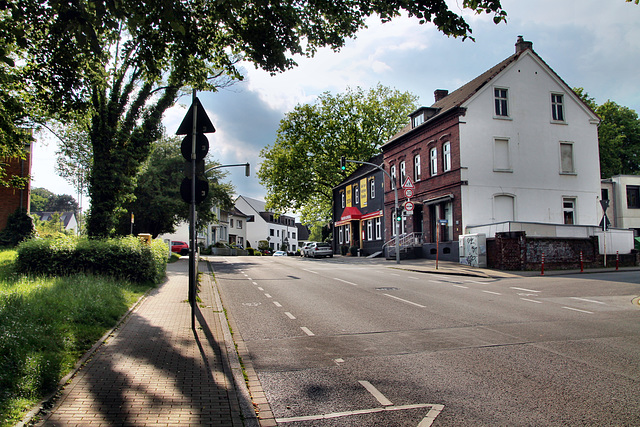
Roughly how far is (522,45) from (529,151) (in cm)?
700

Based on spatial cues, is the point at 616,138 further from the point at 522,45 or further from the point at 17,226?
the point at 17,226

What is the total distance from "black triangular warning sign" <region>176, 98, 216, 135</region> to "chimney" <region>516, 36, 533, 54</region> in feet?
90.8

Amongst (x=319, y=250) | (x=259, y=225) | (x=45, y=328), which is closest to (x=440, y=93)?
(x=319, y=250)

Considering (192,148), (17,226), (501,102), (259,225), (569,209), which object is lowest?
(17,226)

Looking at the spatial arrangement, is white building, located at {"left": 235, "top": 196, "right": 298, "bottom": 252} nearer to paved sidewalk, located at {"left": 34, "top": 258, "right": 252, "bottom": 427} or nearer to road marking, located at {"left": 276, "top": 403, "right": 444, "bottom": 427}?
paved sidewalk, located at {"left": 34, "top": 258, "right": 252, "bottom": 427}

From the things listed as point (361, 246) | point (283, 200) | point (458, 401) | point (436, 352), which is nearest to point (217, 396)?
point (458, 401)

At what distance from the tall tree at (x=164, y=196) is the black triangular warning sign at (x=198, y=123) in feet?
69.6

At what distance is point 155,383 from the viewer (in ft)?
15.7

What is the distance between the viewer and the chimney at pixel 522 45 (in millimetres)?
30109

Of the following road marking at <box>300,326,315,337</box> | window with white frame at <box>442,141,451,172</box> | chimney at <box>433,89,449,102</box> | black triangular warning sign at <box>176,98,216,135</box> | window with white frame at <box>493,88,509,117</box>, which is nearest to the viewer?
road marking at <box>300,326,315,337</box>

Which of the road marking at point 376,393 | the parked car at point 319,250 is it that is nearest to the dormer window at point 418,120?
the parked car at point 319,250

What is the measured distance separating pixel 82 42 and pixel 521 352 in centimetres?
816

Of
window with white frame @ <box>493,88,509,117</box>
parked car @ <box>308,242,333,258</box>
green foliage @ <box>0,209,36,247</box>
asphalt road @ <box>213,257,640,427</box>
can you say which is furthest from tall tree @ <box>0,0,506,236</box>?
parked car @ <box>308,242,333,258</box>

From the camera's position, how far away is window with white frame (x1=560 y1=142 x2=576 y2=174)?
101 feet
